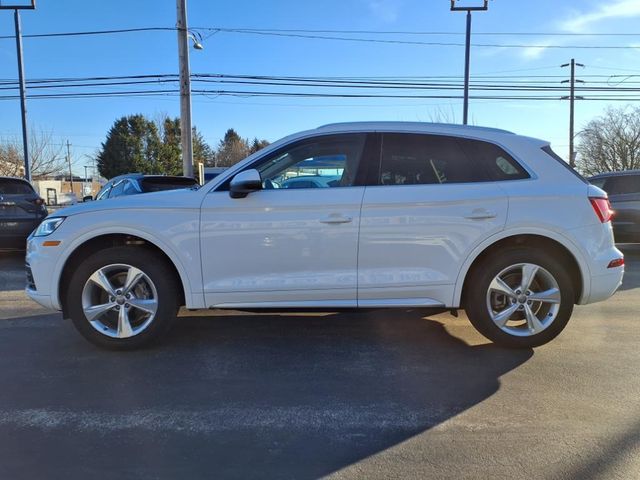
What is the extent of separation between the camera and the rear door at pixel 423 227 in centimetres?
404

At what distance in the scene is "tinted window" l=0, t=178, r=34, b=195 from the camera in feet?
29.5

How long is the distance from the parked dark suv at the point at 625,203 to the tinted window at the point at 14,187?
11149mm

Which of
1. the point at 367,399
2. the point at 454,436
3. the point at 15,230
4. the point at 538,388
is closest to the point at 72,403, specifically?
the point at 367,399

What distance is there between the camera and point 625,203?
10.3 meters

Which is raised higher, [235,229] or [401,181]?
[401,181]

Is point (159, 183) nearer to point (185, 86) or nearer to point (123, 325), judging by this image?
point (123, 325)

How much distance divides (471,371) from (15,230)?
840cm

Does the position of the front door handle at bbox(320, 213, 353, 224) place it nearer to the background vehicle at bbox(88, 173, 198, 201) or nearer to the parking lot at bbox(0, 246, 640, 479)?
the parking lot at bbox(0, 246, 640, 479)

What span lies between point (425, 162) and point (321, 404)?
2.17 meters

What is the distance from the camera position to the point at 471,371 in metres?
3.88

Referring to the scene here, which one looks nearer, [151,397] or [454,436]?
[454,436]

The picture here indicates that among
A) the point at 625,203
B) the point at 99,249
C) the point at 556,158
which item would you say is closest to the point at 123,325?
the point at 99,249

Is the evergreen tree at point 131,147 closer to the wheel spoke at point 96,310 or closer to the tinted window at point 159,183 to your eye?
the tinted window at point 159,183

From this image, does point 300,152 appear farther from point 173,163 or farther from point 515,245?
point 173,163
